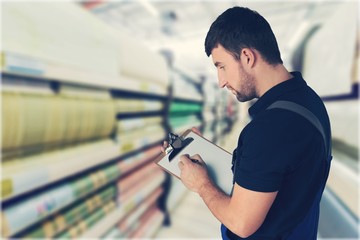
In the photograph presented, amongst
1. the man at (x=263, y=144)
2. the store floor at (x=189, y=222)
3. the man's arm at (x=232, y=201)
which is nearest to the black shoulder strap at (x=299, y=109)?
A: the man at (x=263, y=144)

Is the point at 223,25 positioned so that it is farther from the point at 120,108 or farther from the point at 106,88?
the point at 120,108

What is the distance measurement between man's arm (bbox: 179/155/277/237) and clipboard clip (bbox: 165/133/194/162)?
2 centimetres

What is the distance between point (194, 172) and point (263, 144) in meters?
0.11

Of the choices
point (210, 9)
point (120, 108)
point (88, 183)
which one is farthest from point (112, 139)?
point (210, 9)

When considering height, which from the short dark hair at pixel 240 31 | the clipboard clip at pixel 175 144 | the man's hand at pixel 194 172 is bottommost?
the man's hand at pixel 194 172

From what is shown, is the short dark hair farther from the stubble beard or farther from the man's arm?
the man's arm

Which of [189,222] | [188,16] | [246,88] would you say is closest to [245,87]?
[246,88]

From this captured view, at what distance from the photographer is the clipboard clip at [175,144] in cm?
39

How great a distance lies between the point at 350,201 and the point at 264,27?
147cm

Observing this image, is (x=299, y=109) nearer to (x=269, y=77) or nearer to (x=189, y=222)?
(x=269, y=77)

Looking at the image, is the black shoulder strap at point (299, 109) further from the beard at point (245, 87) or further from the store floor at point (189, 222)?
the store floor at point (189, 222)

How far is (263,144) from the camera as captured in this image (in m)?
0.36

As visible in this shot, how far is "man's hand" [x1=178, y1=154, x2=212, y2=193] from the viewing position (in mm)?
409

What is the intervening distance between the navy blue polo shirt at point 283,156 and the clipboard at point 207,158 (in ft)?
0.09
